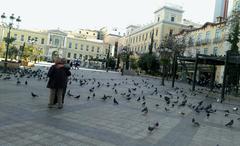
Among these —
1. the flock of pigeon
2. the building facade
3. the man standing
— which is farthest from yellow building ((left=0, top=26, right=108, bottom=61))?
the man standing

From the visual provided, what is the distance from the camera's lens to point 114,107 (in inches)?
433

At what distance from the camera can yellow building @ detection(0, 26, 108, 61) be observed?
318 feet

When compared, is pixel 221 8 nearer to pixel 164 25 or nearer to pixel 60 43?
pixel 164 25

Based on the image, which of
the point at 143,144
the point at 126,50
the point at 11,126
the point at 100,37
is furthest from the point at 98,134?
the point at 100,37

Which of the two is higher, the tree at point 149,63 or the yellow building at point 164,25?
the yellow building at point 164,25

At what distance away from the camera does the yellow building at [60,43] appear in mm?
96812

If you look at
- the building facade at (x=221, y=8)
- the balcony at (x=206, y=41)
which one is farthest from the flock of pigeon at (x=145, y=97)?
the building facade at (x=221, y=8)

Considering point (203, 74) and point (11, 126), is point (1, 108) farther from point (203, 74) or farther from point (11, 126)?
point (203, 74)

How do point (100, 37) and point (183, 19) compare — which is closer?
point (183, 19)

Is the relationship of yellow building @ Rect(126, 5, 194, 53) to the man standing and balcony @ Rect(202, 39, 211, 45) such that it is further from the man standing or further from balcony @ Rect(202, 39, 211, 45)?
the man standing

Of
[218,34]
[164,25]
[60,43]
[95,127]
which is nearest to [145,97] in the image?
[95,127]

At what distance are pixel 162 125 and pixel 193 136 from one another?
1.14 m

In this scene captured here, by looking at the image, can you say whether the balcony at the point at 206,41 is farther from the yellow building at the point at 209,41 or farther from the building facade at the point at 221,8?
the building facade at the point at 221,8

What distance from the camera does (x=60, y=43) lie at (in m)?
102
